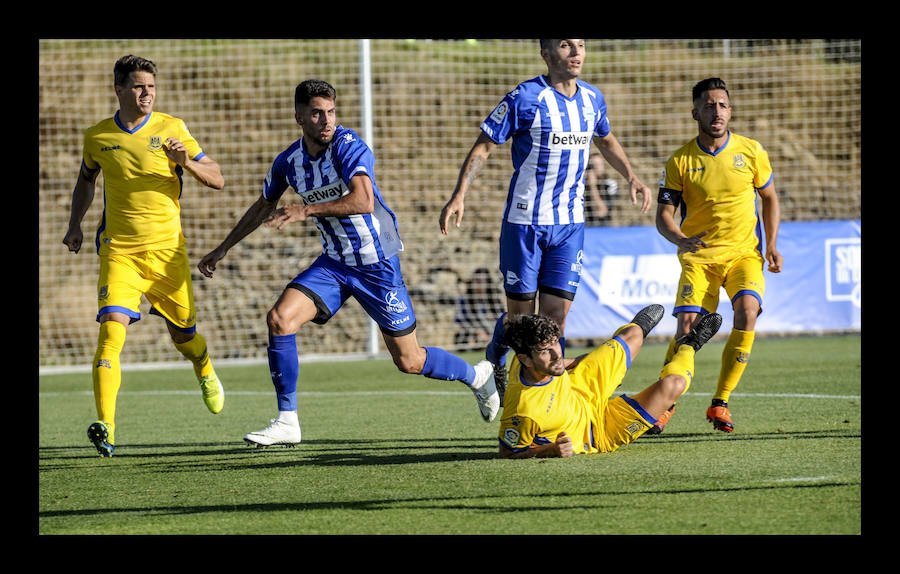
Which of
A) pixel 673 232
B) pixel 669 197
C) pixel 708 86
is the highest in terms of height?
pixel 708 86

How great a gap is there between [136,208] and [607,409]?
128 inches

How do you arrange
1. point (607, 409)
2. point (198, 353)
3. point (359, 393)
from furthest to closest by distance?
point (359, 393), point (198, 353), point (607, 409)

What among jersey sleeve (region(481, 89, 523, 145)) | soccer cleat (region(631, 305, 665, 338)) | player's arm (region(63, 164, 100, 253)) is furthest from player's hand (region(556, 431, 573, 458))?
player's arm (region(63, 164, 100, 253))

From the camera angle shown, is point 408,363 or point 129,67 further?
point 408,363

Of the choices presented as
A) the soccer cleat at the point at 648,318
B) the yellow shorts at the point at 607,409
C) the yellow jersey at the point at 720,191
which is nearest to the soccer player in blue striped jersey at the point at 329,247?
the yellow shorts at the point at 607,409

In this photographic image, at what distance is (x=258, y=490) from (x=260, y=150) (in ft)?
57.1

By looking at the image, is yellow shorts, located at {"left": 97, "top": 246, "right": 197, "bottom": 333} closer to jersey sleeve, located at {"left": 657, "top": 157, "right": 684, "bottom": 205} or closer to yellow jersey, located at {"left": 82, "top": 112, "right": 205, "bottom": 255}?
yellow jersey, located at {"left": 82, "top": 112, "right": 205, "bottom": 255}

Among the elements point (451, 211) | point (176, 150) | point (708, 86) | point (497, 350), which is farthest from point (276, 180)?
point (708, 86)

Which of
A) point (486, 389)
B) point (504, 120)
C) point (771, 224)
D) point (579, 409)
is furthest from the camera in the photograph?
point (771, 224)

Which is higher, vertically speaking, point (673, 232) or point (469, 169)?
point (469, 169)

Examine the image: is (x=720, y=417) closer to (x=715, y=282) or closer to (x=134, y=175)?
(x=715, y=282)

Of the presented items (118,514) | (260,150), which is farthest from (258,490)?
(260,150)

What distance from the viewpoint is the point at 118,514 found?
4996 millimetres

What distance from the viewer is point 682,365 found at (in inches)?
252
